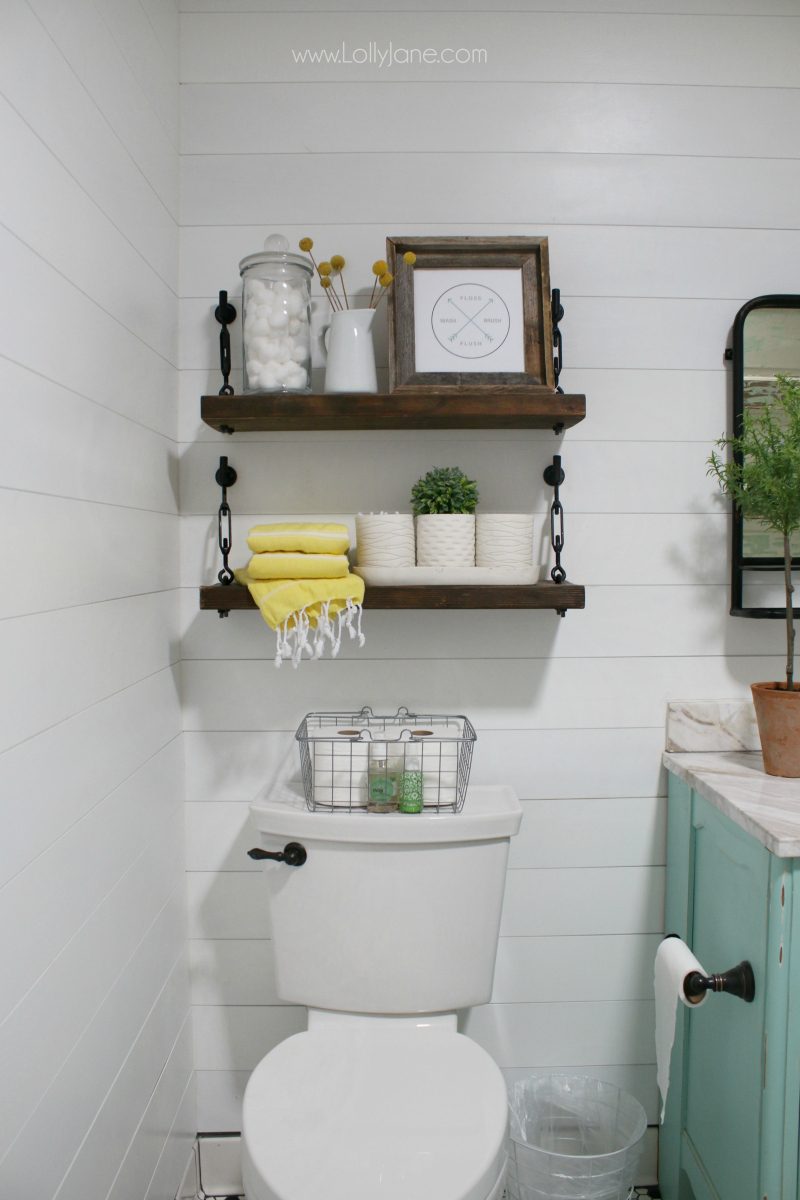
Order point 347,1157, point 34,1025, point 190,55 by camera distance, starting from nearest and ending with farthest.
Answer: point 34,1025, point 347,1157, point 190,55

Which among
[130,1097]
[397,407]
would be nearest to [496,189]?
[397,407]

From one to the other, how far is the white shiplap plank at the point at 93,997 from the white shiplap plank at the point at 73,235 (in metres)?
0.82

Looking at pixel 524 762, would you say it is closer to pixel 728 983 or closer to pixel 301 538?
pixel 728 983

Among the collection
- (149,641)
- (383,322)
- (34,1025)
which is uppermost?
(383,322)

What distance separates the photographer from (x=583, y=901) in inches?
56.6

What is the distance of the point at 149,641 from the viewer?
123 cm

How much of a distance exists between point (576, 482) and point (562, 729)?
1.54ft

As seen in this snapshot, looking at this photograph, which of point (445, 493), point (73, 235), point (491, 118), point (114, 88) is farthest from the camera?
point (491, 118)

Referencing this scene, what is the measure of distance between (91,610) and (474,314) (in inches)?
31.2

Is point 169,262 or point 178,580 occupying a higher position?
point 169,262

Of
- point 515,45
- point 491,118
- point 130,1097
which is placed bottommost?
point 130,1097

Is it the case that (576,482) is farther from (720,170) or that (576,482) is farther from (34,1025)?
(34,1025)

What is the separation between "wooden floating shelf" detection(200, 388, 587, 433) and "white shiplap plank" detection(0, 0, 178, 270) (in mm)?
276

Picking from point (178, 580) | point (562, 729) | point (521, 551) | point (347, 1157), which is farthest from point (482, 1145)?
point (178, 580)
